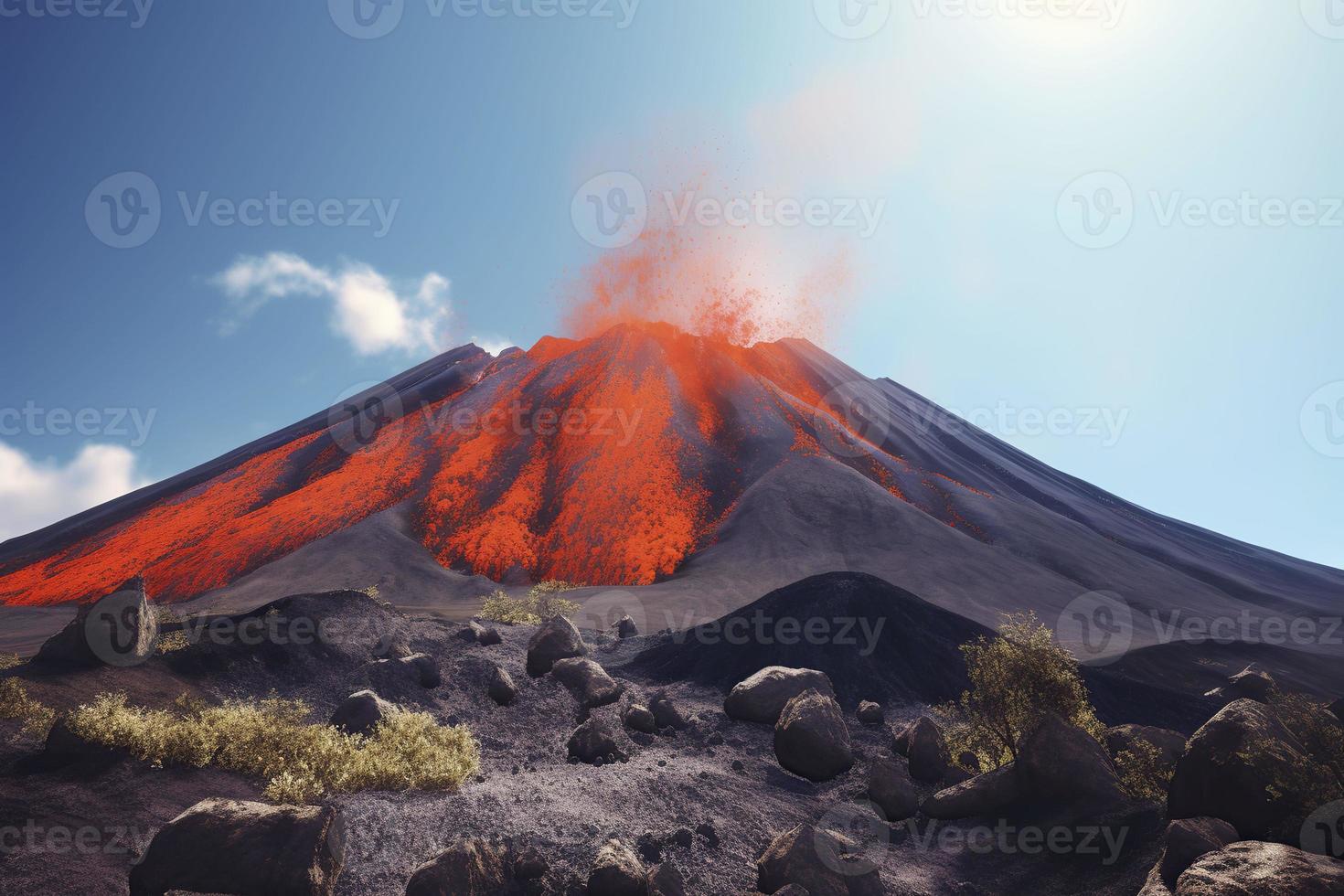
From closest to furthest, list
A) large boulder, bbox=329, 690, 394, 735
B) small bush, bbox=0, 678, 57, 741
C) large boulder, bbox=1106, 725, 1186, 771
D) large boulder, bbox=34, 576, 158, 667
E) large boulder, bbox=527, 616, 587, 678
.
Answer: small bush, bbox=0, 678, 57, 741 < large boulder, bbox=329, 690, 394, 735 < large boulder, bbox=34, 576, 158, 667 < large boulder, bbox=1106, 725, 1186, 771 < large boulder, bbox=527, 616, 587, 678

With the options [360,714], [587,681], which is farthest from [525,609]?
[360,714]

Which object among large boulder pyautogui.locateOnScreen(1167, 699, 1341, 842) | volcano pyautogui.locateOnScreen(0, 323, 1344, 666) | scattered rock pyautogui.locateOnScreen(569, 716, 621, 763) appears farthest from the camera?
volcano pyautogui.locateOnScreen(0, 323, 1344, 666)

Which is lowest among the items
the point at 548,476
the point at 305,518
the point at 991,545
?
the point at 991,545

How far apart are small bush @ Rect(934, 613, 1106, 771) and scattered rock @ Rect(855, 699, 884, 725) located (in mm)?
2652

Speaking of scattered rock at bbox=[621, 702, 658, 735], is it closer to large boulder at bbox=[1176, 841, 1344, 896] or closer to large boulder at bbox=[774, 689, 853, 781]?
large boulder at bbox=[774, 689, 853, 781]

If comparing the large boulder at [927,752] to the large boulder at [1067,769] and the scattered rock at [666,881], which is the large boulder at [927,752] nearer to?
the large boulder at [1067,769]

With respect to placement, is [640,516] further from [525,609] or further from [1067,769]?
[1067,769]

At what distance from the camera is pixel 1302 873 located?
18.1 feet

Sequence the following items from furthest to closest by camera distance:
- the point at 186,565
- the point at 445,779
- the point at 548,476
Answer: the point at 548,476 → the point at 186,565 → the point at 445,779

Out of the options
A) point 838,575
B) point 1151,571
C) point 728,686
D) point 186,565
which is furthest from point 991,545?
point 186,565

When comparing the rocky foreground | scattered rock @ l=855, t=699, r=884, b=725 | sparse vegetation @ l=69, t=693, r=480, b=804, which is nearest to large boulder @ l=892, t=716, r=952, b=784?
the rocky foreground

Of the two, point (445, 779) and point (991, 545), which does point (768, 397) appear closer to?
point (991, 545)

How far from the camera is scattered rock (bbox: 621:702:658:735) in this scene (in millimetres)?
13581

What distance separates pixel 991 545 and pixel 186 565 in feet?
230
